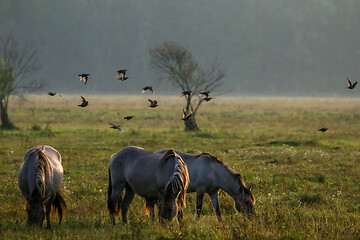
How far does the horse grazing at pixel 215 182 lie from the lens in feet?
38.6

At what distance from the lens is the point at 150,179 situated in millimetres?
11234

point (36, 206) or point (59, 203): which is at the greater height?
point (36, 206)

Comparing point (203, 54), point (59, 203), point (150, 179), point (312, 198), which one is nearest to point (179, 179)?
point (150, 179)

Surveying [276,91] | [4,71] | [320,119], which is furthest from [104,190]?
[276,91]

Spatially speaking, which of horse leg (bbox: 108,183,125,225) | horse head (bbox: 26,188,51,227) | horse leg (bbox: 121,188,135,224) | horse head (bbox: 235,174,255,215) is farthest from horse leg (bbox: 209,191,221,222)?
horse head (bbox: 26,188,51,227)

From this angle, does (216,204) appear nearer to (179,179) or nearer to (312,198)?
(179,179)

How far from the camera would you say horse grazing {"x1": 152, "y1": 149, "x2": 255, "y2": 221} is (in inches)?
463

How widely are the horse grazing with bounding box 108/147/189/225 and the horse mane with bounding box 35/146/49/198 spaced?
1578mm

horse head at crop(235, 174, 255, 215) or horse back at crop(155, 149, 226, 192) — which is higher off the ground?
horse back at crop(155, 149, 226, 192)

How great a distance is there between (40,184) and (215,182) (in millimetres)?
3918

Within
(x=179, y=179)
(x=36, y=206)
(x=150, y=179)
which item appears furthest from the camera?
(x=150, y=179)

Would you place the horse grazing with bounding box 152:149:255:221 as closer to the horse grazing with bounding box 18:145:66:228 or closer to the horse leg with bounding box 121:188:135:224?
the horse leg with bounding box 121:188:135:224

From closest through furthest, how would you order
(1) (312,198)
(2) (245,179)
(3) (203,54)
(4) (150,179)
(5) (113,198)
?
(4) (150,179)
(5) (113,198)
(1) (312,198)
(2) (245,179)
(3) (203,54)

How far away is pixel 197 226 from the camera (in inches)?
425
